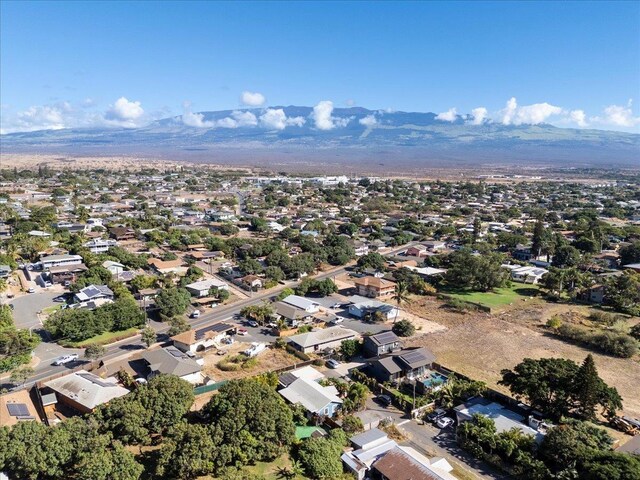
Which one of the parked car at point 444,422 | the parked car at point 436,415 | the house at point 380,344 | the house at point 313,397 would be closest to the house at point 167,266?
the house at point 380,344

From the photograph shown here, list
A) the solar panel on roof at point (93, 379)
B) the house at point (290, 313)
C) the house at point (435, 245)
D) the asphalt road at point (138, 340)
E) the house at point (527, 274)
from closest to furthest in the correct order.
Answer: the solar panel on roof at point (93, 379)
the asphalt road at point (138, 340)
the house at point (290, 313)
the house at point (527, 274)
the house at point (435, 245)

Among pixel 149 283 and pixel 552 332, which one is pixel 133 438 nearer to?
pixel 149 283

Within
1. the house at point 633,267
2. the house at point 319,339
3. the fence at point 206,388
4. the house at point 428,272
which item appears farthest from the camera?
the house at point 633,267

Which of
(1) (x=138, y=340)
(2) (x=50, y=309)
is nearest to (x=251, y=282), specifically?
(1) (x=138, y=340)

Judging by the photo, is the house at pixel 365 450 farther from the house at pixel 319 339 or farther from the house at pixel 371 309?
the house at pixel 371 309

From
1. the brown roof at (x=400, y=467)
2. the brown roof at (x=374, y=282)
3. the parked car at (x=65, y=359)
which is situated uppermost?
the brown roof at (x=400, y=467)

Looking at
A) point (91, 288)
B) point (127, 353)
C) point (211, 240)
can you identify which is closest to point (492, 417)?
point (127, 353)

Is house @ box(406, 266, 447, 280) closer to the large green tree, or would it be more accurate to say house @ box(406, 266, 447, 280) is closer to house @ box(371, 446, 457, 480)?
house @ box(371, 446, 457, 480)
